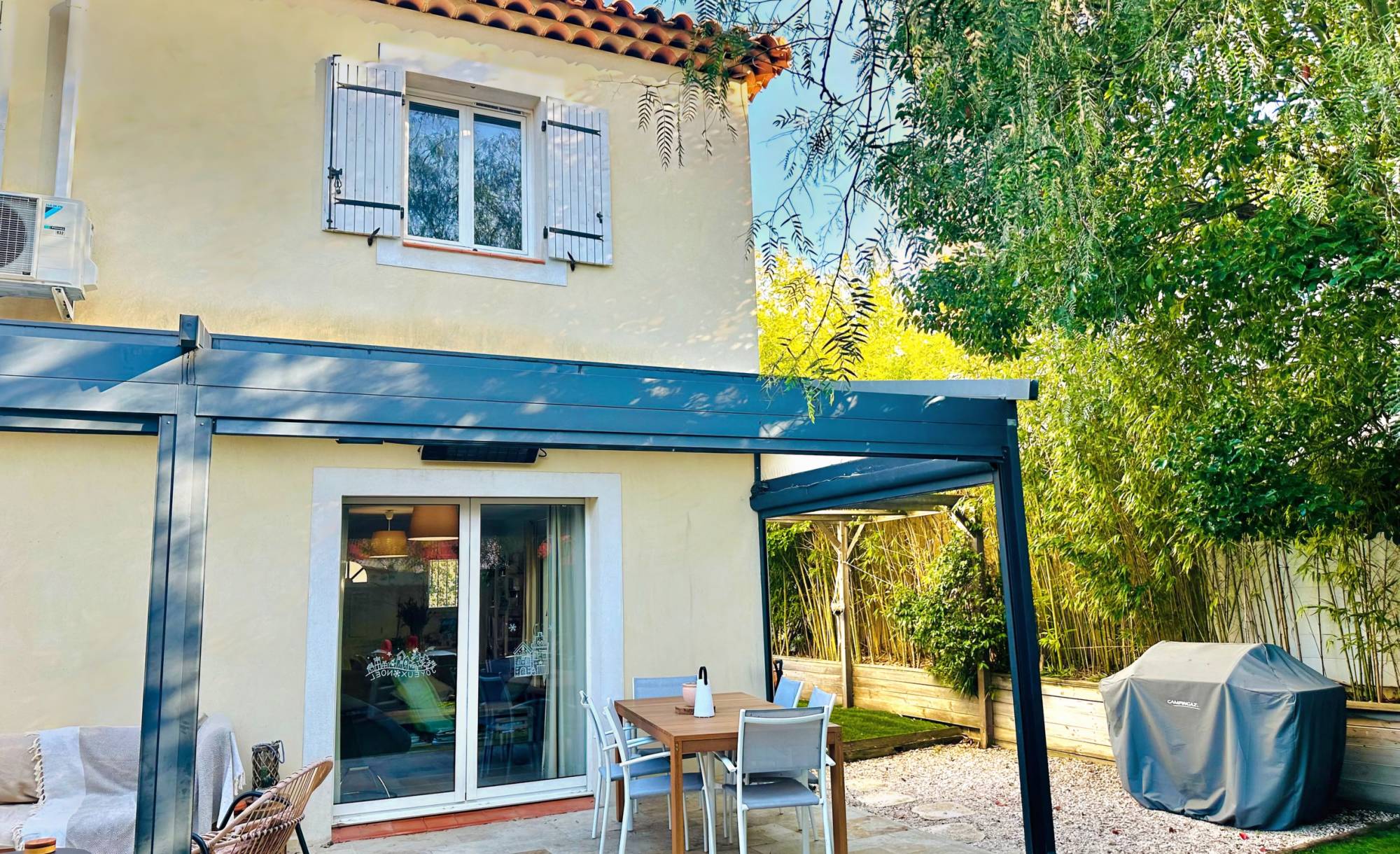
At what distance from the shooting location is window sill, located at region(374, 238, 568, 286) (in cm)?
658

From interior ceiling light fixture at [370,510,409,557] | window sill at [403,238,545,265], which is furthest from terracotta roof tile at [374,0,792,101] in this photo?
interior ceiling light fixture at [370,510,409,557]

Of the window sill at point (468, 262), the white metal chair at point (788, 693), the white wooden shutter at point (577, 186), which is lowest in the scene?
the white metal chair at point (788, 693)

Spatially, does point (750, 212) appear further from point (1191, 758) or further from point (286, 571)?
point (1191, 758)

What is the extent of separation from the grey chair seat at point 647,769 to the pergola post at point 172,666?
2907mm

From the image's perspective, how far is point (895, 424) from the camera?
15.5 ft

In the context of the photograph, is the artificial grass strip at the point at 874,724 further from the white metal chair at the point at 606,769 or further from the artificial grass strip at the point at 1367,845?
the artificial grass strip at the point at 1367,845

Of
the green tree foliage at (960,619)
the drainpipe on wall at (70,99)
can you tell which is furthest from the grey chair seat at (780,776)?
the drainpipe on wall at (70,99)

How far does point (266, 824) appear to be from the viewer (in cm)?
410

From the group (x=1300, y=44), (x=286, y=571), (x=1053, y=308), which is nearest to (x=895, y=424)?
(x=1053, y=308)

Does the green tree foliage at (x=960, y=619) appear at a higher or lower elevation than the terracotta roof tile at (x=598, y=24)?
lower

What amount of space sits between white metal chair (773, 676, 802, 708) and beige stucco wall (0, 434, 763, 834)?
3.03 feet

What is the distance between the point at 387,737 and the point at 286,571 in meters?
1.37

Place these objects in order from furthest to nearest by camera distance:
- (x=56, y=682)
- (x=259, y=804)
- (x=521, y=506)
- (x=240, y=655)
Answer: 1. (x=521, y=506)
2. (x=240, y=655)
3. (x=56, y=682)
4. (x=259, y=804)

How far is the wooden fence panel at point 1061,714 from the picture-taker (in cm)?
607
